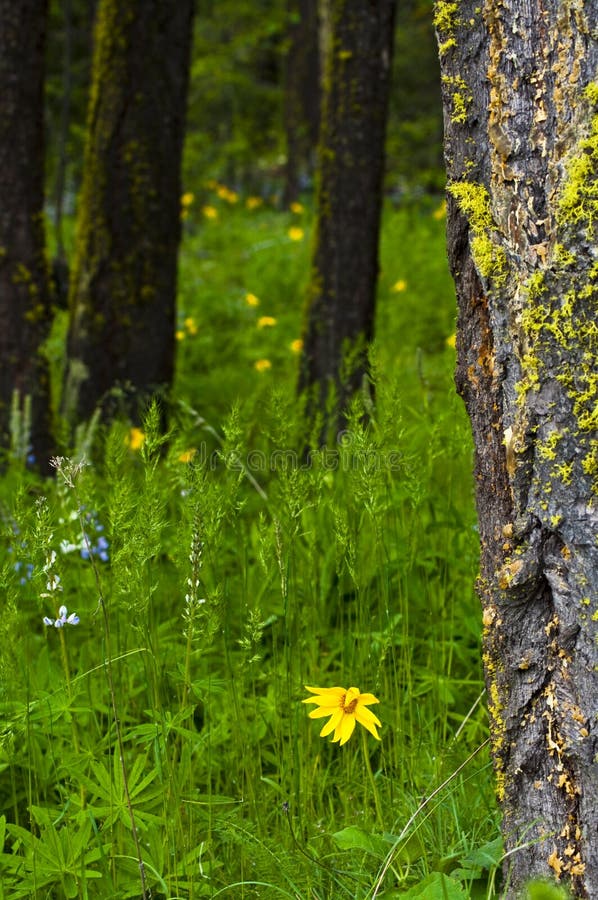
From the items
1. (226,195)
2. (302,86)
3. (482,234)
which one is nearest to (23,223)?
(482,234)

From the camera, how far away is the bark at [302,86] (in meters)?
14.1

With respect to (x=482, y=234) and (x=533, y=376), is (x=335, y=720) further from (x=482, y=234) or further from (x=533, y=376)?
(x=482, y=234)

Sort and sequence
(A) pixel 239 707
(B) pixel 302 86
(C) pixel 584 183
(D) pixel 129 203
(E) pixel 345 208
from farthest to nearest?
1. (B) pixel 302 86
2. (E) pixel 345 208
3. (D) pixel 129 203
4. (A) pixel 239 707
5. (C) pixel 584 183

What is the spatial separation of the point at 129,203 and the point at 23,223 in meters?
0.62

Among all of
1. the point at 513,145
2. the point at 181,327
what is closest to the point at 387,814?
the point at 513,145

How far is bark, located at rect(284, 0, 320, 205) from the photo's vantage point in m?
14.1

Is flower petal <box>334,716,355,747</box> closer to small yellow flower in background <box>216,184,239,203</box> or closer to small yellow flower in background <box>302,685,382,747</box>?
small yellow flower in background <box>302,685,382,747</box>

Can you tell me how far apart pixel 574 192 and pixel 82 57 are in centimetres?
2029

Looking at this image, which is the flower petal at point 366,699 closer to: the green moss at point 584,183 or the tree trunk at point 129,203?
the green moss at point 584,183

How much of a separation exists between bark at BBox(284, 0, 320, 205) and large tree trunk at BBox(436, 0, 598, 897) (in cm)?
1264

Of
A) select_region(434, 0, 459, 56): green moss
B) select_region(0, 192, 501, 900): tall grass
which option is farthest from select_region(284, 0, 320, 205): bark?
select_region(434, 0, 459, 56): green moss

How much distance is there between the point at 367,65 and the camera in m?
5.37

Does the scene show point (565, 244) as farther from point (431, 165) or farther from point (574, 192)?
point (431, 165)

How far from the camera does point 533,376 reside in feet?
5.35
